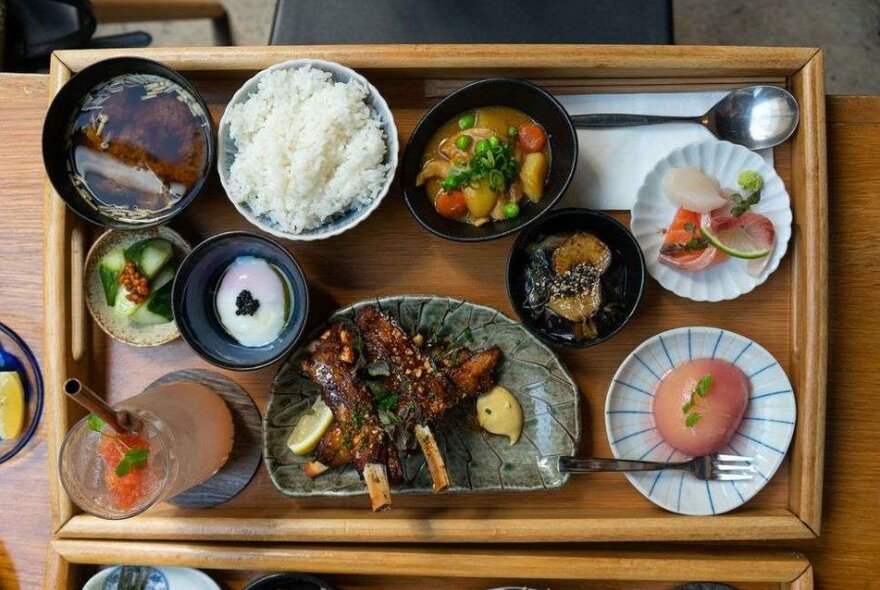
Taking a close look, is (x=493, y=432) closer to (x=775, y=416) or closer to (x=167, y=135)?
(x=775, y=416)

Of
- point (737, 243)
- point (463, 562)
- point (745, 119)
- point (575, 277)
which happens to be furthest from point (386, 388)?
point (745, 119)

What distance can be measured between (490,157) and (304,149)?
1.72 feet

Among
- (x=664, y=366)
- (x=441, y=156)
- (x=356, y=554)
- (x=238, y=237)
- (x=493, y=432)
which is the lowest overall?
(x=356, y=554)

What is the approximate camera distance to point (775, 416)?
2.12 metres

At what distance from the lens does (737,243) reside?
209 cm

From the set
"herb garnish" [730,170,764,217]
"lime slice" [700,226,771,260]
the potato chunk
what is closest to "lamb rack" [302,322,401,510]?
the potato chunk

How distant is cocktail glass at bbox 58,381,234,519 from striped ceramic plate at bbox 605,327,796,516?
1220 mm

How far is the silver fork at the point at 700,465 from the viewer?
2.07 meters

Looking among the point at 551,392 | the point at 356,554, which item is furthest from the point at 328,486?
the point at 551,392

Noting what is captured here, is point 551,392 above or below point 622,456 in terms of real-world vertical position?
above

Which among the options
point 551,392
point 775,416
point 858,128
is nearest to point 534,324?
point 551,392

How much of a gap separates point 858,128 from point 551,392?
1.19 meters

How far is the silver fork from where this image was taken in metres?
2.07

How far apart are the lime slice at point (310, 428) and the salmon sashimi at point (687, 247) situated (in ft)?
3.57
